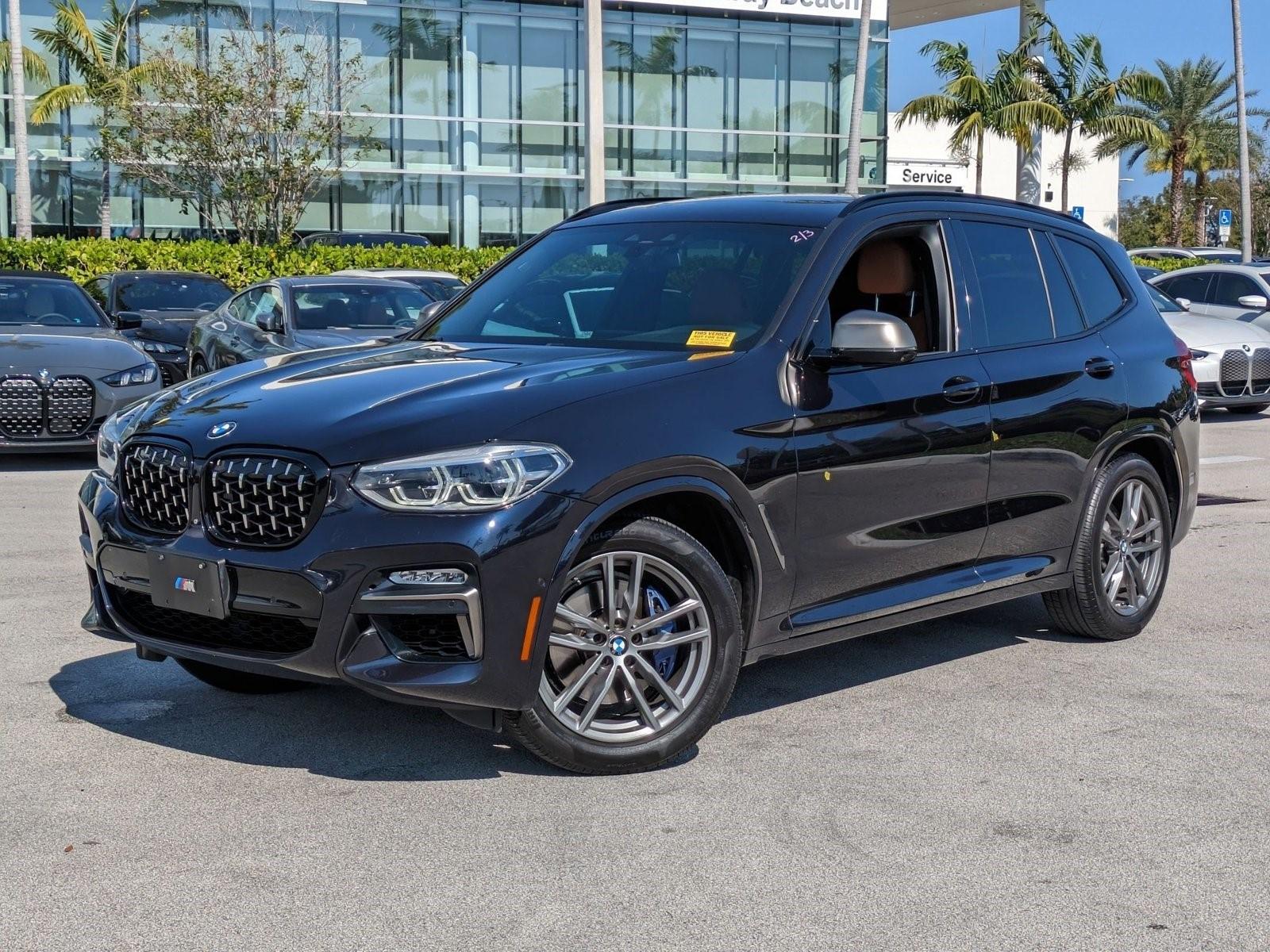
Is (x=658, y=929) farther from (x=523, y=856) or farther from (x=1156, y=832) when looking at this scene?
(x=1156, y=832)

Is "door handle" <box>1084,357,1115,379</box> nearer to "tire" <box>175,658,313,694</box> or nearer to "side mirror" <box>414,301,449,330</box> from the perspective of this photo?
"side mirror" <box>414,301,449,330</box>

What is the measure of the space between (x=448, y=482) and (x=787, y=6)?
123 ft

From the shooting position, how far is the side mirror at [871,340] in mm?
5195

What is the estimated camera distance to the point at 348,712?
5473 mm

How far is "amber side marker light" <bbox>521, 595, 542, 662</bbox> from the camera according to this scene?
445 cm

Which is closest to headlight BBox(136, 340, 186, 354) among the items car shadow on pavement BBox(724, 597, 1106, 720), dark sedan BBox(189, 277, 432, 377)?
dark sedan BBox(189, 277, 432, 377)

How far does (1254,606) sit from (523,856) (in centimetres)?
461

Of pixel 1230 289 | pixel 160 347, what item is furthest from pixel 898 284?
pixel 1230 289

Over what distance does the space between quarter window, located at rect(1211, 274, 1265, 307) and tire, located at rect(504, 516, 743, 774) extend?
53.6 feet

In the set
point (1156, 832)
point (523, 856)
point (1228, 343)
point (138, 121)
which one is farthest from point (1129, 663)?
point (138, 121)

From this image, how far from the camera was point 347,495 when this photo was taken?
4.41m

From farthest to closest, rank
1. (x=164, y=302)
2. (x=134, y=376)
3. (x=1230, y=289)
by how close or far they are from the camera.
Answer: (x=1230, y=289)
(x=164, y=302)
(x=134, y=376)

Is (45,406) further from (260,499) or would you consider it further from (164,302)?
(260,499)

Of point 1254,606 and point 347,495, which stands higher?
point 347,495
